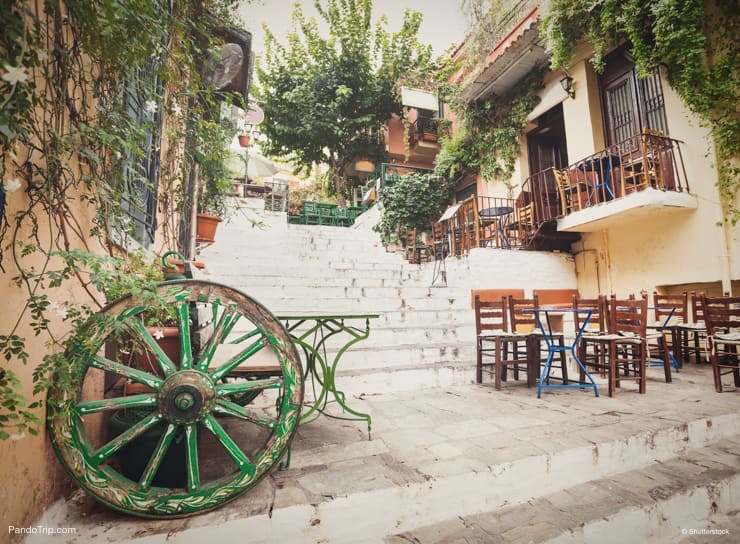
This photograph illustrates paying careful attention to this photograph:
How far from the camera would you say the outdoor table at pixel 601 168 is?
19.6 ft

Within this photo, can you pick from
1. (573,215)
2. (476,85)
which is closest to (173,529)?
(573,215)

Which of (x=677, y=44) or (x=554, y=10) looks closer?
(x=677, y=44)

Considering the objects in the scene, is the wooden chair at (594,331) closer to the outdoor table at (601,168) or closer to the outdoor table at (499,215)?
the outdoor table at (601,168)

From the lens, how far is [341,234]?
938 centimetres

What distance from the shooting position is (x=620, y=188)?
6.00 metres

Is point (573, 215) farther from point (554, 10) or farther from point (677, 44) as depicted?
point (554, 10)

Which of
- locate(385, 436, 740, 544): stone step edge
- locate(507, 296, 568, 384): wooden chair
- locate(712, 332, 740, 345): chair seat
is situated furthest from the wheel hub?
locate(712, 332, 740, 345): chair seat

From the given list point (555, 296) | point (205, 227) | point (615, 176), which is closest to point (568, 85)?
point (615, 176)

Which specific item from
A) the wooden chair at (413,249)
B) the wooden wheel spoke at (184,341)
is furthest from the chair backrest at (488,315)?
the wooden chair at (413,249)

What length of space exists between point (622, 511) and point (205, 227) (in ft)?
16.8

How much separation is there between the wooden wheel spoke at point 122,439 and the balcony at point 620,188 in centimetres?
627

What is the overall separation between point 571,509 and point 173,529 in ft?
6.09

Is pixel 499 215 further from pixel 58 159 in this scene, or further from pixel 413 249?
pixel 58 159

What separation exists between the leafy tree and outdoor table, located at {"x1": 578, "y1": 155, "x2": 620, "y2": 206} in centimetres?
947
